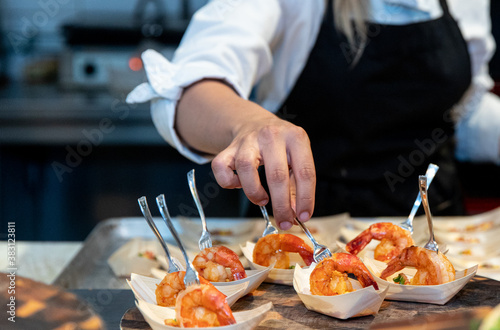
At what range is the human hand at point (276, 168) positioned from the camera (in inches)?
32.5

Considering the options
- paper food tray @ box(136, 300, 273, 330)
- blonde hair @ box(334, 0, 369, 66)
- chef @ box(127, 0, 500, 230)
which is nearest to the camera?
paper food tray @ box(136, 300, 273, 330)

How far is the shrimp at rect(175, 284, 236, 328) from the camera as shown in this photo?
70 cm

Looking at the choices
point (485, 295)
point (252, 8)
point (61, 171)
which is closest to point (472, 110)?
point (252, 8)

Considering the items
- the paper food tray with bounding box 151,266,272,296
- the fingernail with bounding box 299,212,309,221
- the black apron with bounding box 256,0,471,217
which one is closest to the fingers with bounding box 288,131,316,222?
the fingernail with bounding box 299,212,309,221

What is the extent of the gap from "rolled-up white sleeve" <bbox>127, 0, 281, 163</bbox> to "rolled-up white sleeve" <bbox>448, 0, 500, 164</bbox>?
2.45 feet

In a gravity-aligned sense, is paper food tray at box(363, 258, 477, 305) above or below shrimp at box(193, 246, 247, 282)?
below

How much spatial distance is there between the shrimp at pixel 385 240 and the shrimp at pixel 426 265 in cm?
13

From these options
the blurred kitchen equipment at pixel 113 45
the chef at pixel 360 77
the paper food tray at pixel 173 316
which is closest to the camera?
the paper food tray at pixel 173 316

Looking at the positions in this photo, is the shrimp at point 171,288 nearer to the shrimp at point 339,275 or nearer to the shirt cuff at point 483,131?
the shrimp at point 339,275

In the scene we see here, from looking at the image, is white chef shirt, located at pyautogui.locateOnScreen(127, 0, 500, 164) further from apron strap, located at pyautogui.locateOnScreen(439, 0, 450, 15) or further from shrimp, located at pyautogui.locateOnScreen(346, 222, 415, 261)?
shrimp, located at pyautogui.locateOnScreen(346, 222, 415, 261)

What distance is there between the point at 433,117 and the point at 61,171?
244 centimetres

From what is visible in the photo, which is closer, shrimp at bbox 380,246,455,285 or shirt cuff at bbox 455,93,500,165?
shrimp at bbox 380,246,455,285

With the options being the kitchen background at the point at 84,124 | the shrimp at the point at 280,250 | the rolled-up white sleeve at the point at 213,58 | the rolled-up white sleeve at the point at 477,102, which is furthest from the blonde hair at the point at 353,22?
the kitchen background at the point at 84,124

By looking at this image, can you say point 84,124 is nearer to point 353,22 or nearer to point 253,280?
point 353,22
